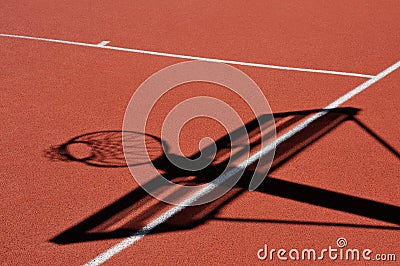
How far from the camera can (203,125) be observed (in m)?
8.19

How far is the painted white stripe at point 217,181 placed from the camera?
227 inches

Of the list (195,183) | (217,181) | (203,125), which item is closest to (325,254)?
(217,181)

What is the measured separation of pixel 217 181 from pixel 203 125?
4.71 feet

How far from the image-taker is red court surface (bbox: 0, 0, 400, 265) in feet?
19.5

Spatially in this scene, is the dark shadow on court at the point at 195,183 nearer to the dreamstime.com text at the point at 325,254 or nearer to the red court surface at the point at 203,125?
the red court surface at the point at 203,125

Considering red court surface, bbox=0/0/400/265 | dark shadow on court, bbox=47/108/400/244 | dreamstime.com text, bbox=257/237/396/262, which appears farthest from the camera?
dark shadow on court, bbox=47/108/400/244

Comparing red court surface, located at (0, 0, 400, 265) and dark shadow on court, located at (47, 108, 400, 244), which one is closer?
red court surface, located at (0, 0, 400, 265)

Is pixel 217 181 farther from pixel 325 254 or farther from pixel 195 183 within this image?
pixel 325 254

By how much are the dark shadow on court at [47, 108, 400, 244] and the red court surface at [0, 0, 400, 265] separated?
0.07ft

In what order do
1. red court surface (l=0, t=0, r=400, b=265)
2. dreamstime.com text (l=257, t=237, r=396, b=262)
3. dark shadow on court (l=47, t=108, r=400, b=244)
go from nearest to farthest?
1. dreamstime.com text (l=257, t=237, r=396, b=262)
2. red court surface (l=0, t=0, r=400, b=265)
3. dark shadow on court (l=47, t=108, r=400, b=244)

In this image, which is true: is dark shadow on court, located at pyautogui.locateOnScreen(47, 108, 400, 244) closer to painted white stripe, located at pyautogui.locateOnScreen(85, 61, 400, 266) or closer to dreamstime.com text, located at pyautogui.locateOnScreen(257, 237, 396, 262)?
painted white stripe, located at pyautogui.locateOnScreen(85, 61, 400, 266)

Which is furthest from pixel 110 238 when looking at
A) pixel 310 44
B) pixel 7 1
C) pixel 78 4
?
pixel 7 1

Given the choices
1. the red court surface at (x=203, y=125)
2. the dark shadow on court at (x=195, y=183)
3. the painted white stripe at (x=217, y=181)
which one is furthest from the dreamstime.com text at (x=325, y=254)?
the painted white stripe at (x=217, y=181)

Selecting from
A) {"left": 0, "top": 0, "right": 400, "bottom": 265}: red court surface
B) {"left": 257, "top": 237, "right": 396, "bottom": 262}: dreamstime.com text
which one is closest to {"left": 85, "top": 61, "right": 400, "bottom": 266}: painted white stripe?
{"left": 0, "top": 0, "right": 400, "bottom": 265}: red court surface
